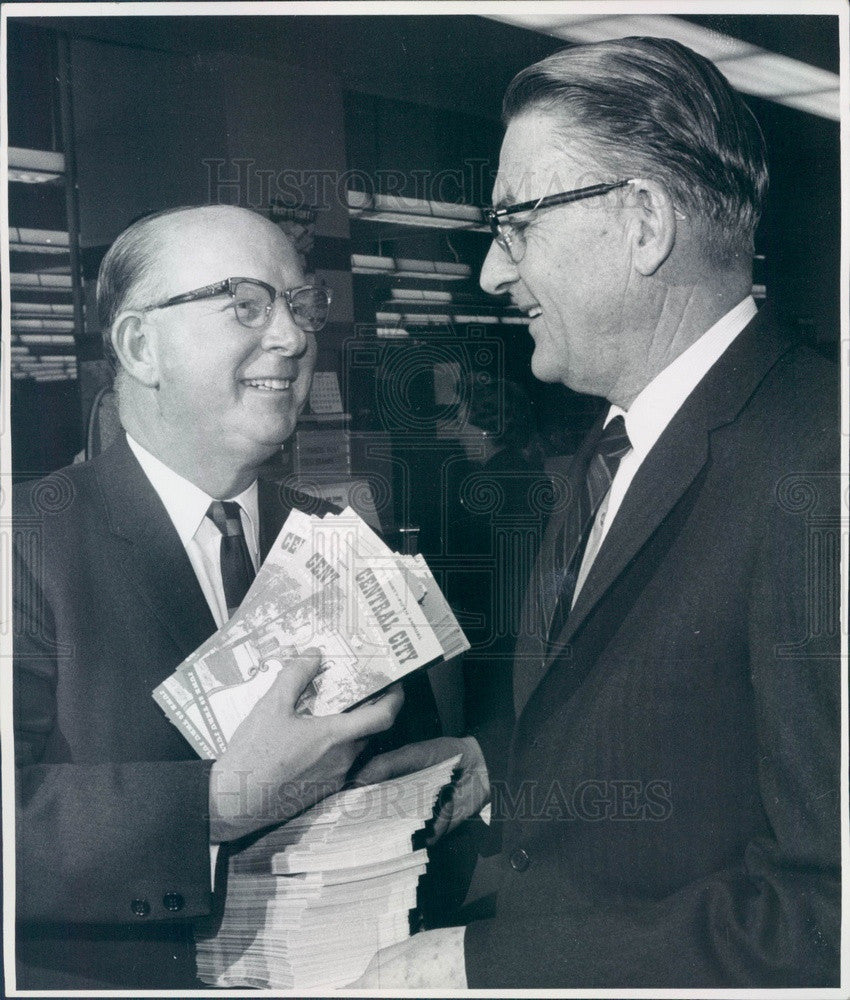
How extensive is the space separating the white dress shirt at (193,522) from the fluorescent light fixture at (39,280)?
432 mm

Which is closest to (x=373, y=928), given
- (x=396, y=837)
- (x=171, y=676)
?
(x=396, y=837)

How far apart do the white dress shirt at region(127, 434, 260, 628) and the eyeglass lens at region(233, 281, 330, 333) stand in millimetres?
428

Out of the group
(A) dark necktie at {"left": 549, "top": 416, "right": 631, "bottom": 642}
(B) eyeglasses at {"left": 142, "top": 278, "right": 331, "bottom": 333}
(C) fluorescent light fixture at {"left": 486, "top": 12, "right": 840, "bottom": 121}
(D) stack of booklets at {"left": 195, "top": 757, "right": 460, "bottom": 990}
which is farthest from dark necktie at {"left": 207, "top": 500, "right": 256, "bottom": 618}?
(C) fluorescent light fixture at {"left": 486, "top": 12, "right": 840, "bottom": 121}

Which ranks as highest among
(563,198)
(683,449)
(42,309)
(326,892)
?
(563,198)

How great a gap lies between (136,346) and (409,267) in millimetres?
717

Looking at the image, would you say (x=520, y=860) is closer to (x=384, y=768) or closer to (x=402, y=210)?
(x=384, y=768)

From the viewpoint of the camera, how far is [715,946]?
2365 mm

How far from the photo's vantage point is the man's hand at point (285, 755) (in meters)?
2.46

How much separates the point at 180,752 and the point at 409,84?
1.79 m

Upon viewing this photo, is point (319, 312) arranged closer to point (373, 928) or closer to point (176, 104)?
point (176, 104)

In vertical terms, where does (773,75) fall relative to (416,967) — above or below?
above

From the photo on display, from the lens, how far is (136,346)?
8.13 feet

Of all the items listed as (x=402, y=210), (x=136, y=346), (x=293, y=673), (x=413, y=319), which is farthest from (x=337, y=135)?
(x=293, y=673)

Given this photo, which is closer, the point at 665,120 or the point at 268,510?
the point at 665,120
